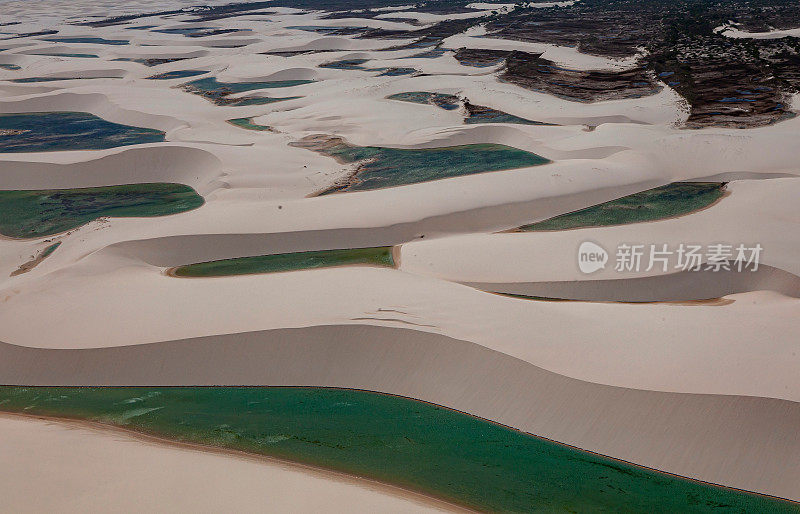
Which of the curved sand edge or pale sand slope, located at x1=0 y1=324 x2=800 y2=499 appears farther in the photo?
the curved sand edge

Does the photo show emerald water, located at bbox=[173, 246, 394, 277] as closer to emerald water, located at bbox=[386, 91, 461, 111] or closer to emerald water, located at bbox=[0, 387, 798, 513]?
emerald water, located at bbox=[0, 387, 798, 513]

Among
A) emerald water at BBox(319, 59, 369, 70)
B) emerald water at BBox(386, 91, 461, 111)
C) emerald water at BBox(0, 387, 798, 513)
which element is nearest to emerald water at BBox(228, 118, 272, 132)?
emerald water at BBox(386, 91, 461, 111)

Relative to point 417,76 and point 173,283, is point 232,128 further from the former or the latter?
point 173,283

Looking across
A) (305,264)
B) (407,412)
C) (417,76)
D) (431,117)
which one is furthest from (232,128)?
(407,412)

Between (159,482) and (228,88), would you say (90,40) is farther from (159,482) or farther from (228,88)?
(159,482)

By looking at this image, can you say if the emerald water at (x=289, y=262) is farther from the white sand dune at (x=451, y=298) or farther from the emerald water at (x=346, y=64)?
the emerald water at (x=346, y=64)

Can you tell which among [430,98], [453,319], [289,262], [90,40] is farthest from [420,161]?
[90,40]

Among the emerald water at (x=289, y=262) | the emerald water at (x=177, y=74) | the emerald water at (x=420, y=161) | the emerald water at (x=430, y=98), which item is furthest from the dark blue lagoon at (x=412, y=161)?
the emerald water at (x=177, y=74)
